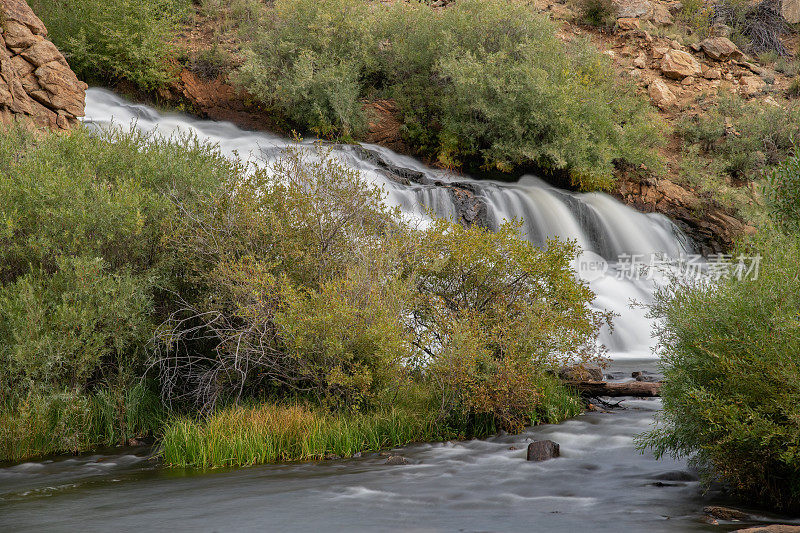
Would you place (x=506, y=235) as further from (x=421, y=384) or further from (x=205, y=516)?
(x=205, y=516)

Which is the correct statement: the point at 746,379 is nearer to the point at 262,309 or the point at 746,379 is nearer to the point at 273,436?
the point at 273,436

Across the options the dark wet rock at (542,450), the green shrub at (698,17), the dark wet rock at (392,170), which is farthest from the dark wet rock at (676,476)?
the green shrub at (698,17)

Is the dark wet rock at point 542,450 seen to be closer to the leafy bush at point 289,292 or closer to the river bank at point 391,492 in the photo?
the river bank at point 391,492

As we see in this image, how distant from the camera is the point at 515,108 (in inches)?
1067

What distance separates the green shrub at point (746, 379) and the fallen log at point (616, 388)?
4864mm

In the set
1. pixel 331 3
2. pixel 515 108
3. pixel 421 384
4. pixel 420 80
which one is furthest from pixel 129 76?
pixel 421 384

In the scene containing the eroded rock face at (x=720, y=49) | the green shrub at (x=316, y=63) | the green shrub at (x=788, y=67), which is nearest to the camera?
the green shrub at (x=316, y=63)

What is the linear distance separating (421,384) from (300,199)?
147 inches

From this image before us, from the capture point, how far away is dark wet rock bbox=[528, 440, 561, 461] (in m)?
9.83

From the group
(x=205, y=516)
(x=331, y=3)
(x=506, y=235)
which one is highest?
(x=331, y=3)

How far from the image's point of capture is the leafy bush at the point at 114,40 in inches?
1181

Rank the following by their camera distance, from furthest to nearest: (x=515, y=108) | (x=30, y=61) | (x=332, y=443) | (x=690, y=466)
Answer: (x=515, y=108)
(x=30, y=61)
(x=332, y=443)
(x=690, y=466)

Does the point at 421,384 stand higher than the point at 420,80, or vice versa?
the point at 420,80

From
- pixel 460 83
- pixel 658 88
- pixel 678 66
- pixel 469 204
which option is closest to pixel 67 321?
pixel 469 204
